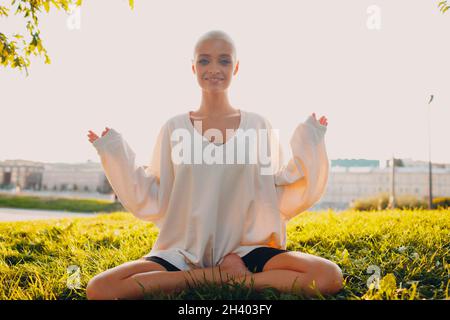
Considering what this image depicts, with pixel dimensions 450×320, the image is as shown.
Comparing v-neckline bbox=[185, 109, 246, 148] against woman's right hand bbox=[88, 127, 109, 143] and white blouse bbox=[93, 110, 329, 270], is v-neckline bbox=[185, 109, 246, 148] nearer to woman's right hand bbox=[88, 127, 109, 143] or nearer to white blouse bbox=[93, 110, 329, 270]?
white blouse bbox=[93, 110, 329, 270]

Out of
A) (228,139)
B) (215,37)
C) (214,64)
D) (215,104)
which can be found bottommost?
(228,139)

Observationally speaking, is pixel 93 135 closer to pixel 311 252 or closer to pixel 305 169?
pixel 305 169

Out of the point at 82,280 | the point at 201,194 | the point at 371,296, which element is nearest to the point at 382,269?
the point at 371,296

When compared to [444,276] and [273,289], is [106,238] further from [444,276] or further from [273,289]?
[444,276]

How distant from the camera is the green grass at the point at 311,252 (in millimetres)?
2447

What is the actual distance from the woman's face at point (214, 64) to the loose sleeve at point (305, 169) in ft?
1.99

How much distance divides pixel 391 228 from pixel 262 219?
2022mm

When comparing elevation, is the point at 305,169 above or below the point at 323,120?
below

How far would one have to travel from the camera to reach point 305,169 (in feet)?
8.85

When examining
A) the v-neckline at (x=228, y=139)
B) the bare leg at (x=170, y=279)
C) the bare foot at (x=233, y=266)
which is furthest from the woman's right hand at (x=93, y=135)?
the bare foot at (x=233, y=266)

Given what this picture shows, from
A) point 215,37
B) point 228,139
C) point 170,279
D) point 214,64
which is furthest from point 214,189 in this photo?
point 215,37

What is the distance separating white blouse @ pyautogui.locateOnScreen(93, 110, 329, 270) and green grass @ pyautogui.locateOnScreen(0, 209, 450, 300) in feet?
1.18

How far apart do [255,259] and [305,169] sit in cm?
68

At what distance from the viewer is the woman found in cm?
254
